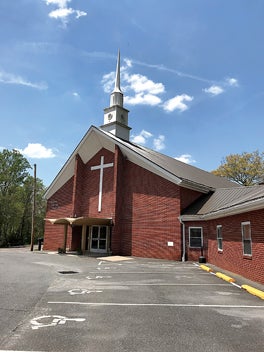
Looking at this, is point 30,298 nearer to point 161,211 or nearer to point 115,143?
point 161,211

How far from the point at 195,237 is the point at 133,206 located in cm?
518

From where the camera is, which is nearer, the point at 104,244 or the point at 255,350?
the point at 255,350

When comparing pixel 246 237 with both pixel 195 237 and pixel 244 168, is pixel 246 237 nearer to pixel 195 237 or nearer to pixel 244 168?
pixel 195 237

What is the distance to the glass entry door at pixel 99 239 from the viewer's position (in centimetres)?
2388

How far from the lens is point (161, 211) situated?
20500 millimetres

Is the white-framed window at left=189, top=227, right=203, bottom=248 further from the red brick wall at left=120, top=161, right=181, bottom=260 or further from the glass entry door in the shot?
the glass entry door

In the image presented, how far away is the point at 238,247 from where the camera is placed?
1235 cm

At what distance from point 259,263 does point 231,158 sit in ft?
120

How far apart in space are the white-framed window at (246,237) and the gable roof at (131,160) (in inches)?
312

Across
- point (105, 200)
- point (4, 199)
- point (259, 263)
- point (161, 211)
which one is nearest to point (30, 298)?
point (259, 263)

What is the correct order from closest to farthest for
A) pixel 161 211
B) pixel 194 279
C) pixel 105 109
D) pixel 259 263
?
pixel 259 263
pixel 194 279
pixel 161 211
pixel 105 109

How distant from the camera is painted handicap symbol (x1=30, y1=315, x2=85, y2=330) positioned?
5436mm

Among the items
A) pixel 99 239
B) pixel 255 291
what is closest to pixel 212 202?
pixel 99 239

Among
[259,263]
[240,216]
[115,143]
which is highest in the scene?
[115,143]
